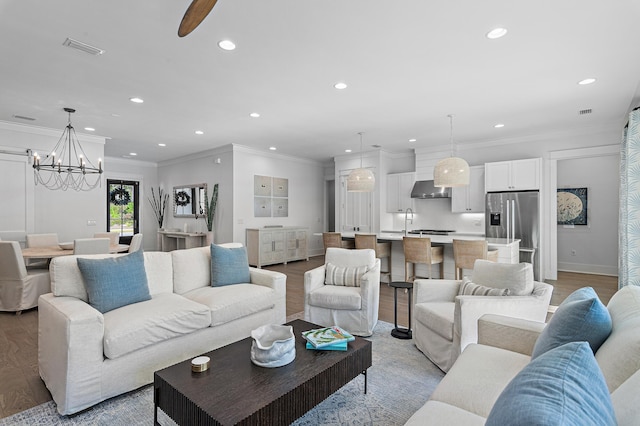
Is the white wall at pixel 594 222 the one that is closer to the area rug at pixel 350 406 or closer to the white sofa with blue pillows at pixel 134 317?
the area rug at pixel 350 406

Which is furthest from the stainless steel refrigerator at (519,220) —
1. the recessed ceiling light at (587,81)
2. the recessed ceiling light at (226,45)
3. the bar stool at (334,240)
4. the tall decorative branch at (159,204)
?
the tall decorative branch at (159,204)

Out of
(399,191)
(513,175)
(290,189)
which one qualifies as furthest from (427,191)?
(290,189)

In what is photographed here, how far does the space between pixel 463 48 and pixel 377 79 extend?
3.05 ft

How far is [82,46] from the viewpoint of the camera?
289 cm

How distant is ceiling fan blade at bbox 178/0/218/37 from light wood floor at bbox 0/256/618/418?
2.53 meters

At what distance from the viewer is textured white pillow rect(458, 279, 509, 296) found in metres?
2.60

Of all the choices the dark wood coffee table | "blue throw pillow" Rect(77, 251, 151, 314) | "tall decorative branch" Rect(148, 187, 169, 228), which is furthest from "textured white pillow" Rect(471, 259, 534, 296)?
"tall decorative branch" Rect(148, 187, 169, 228)

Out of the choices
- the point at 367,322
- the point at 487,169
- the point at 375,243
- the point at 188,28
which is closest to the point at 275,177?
the point at 375,243

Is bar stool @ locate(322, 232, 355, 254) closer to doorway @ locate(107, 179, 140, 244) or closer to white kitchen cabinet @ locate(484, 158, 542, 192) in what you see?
white kitchen cabinet @ locate(484, 158, 542, 192)

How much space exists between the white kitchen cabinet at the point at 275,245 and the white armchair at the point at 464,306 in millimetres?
4767

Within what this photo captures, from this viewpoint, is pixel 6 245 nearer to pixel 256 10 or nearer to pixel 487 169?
pixel 256 10

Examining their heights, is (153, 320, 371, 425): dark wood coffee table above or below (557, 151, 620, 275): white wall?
below

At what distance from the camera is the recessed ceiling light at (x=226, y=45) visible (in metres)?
2.84

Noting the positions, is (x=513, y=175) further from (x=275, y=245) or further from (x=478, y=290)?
(x=275, y=245)
